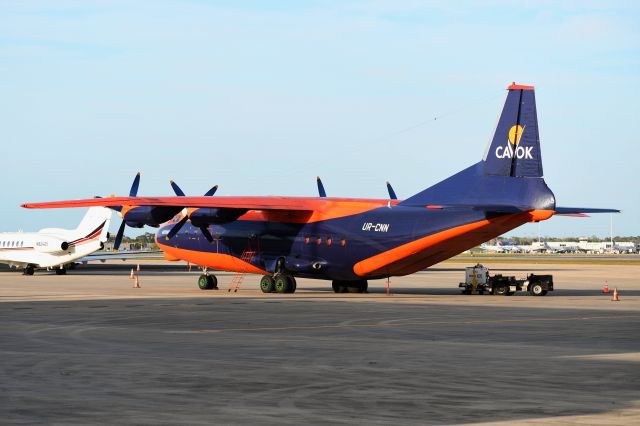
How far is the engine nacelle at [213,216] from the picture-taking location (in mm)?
47250

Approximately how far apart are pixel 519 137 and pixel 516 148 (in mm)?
468

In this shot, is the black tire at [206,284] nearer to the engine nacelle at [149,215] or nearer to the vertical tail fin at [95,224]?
the engine nacelle at [149,215]

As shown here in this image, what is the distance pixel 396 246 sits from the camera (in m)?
42.5

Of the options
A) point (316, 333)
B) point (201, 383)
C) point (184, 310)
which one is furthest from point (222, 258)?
point (201, 383)

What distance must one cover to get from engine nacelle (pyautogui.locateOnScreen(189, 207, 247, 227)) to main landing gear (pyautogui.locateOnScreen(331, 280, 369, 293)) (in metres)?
5.84

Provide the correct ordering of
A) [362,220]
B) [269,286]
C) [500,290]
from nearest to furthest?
[362,220] < [500,290] < [269,286]

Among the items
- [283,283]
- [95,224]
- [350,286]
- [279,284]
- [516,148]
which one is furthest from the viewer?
[95,224]

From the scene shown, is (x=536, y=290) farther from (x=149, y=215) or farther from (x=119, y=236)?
(x=119, y=236)

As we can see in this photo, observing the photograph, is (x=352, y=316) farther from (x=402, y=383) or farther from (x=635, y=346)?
(x=402, y=383)

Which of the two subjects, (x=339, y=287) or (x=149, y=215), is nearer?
(x=149, y=215)

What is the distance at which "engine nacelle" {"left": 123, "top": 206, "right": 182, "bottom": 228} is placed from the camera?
1812 inches

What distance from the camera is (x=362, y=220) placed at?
44.2m

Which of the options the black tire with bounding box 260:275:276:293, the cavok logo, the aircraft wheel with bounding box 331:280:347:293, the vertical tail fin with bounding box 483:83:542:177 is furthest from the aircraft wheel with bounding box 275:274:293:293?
the cavok logo

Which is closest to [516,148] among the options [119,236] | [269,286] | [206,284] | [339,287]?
[339,287]
